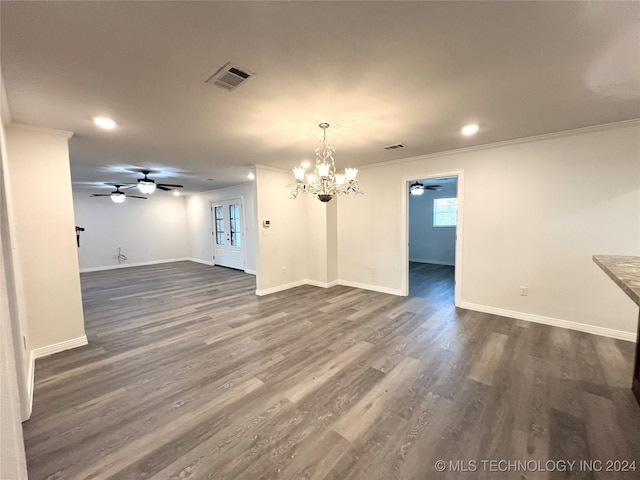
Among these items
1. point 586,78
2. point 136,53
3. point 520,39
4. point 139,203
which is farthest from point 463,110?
point 139,203

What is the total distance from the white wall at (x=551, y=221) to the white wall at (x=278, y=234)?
239cm

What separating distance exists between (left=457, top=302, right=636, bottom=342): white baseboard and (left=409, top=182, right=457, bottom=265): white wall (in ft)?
13.5

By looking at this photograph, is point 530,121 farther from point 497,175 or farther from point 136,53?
point 136,53

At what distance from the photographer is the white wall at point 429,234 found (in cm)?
802

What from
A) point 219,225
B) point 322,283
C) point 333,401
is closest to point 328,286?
point 322,283

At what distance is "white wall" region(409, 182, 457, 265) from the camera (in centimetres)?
802

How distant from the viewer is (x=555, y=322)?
350 centimetres

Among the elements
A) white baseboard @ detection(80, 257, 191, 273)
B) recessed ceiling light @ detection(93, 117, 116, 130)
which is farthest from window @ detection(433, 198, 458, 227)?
white baseboard @ detection(80, 257, 191, 273)

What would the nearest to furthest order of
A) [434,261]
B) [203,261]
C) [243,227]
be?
[243,227] → [434,261] → [203,261]

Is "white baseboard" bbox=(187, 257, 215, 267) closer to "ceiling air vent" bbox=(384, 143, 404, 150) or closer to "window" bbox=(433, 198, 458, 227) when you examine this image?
"ceiling air vent" bbox=(384, 143, 404, 150)

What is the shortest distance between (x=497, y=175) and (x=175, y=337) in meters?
4.92

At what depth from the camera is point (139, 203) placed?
29.4 ft

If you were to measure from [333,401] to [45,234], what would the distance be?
3.53m

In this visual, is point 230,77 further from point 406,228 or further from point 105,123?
point 406,228
